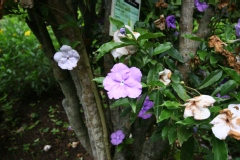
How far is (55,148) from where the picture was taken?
2.10 m

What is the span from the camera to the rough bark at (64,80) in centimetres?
119

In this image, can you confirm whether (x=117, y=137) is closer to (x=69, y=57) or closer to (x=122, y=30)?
(x=69, y=57)

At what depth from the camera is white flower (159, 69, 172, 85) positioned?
2.58 ft

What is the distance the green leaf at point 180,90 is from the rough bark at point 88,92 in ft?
1.55

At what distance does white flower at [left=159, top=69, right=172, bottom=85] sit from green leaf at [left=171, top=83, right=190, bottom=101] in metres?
0.02

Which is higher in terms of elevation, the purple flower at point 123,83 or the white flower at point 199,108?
the purple flower at point 123,83

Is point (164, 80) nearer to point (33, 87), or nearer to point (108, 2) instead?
point (108, 2)

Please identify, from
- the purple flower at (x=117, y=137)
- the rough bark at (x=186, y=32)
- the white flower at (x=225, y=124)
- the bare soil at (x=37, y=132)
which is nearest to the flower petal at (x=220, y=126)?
the white flower at (x=225, y=124)

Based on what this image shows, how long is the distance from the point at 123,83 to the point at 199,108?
0.21 m

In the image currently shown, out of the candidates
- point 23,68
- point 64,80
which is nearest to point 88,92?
point 64,80

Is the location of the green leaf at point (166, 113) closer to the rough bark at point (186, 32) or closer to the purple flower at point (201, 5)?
the rough bark at point (186, 32)

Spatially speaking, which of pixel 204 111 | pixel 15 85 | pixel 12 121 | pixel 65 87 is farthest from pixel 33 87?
pixel 204 111

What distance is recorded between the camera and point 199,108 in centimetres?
65

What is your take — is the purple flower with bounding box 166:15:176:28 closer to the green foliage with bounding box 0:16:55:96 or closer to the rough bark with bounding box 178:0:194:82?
the rough bark with bounding box 178:0:194:82
